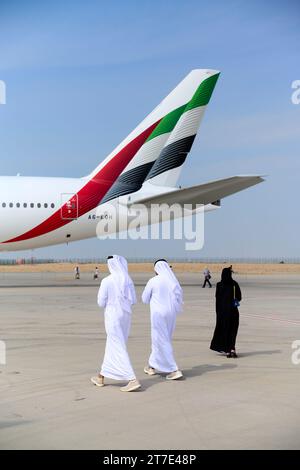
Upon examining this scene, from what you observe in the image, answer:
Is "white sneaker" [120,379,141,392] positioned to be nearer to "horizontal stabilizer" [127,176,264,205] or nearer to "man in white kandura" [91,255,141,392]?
"man in white kandura" [91,255,141,392]

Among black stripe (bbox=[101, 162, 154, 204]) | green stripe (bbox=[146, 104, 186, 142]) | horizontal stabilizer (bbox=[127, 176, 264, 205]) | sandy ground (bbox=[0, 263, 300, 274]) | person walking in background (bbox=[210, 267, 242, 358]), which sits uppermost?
green stripe (bbox=[146, 104, 186, 142])

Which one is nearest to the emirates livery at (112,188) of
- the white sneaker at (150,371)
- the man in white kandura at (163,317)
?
the man in white kandura at (163,317)

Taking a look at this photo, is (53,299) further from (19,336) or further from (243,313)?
(19,336)

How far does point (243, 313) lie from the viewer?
19891 millimetres

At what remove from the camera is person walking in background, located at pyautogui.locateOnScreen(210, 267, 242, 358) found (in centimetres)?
1172

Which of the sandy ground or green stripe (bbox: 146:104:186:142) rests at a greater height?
green stripe (bbox: 146:104:186:142)

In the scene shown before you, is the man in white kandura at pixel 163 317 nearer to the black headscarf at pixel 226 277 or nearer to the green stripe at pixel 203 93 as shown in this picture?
the black headscarf at pixel 226 277

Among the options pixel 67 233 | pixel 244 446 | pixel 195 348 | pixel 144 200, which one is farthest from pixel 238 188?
pixel 244 446

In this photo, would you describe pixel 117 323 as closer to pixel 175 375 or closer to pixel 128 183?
pixel 175 375

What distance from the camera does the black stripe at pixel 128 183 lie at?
30812 mm

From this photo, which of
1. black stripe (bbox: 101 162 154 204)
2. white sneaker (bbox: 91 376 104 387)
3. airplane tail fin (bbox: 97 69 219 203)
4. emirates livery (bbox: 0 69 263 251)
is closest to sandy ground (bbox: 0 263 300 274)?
emirates livery (bbox: 0 69 263 251)

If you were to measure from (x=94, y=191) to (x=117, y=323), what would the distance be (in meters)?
21.8

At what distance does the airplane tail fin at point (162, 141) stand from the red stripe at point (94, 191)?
0.16 feet

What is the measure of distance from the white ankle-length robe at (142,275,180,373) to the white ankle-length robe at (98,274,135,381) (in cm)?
67
